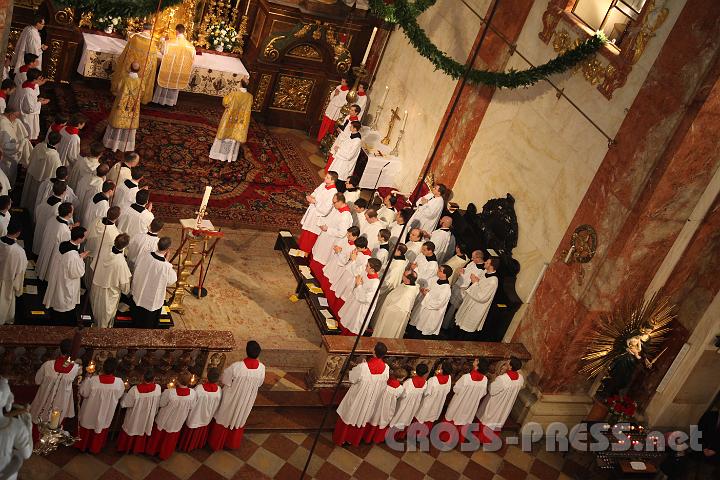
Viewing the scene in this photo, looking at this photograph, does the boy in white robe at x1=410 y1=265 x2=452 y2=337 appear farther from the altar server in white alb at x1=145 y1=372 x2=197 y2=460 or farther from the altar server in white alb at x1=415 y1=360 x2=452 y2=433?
the altar server in white alb at x1=145 y1=372 x2=197 y2=460

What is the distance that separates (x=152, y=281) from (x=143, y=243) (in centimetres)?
61

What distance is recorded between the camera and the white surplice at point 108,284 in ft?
39.2

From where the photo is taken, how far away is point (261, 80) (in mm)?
19000

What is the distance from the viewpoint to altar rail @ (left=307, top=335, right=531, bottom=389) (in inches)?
486

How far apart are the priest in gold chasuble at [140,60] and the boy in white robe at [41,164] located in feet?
10.00

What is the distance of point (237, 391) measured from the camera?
11.0 m

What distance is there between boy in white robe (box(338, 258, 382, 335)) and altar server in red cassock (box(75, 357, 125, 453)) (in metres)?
3.78

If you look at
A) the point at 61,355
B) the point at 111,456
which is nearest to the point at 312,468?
the point at 111,456

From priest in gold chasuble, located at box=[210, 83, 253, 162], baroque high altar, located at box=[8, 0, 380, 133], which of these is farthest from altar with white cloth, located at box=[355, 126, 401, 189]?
priest in gold chasuble, located at box=[210, 83, 253, 162]

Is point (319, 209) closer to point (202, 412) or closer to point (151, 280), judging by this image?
point (151, 280)

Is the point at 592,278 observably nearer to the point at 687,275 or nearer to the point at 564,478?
the point at 687,275

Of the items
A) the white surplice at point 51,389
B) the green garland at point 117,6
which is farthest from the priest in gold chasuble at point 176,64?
the white surplice at point 51,389

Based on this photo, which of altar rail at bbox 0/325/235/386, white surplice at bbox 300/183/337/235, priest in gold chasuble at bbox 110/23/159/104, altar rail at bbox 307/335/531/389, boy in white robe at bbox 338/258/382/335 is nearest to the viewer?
altar rail at bbox 0/325/235/386

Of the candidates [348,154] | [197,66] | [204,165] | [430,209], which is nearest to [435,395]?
[430,209]
